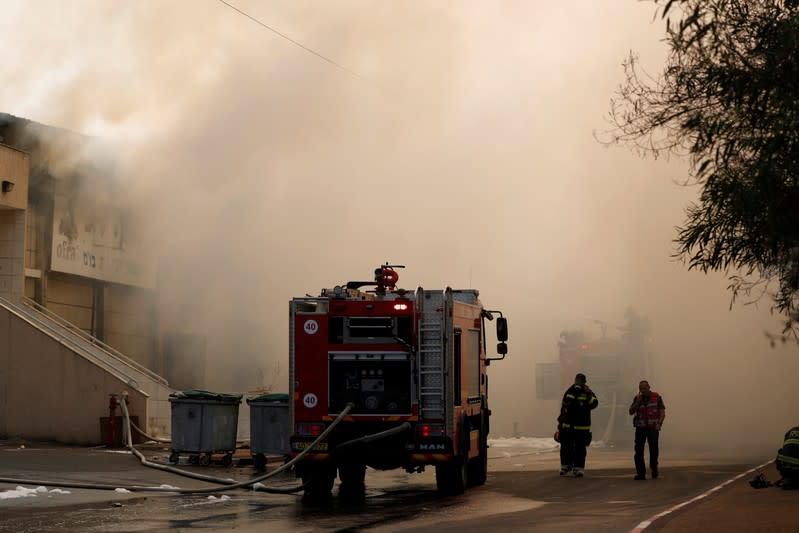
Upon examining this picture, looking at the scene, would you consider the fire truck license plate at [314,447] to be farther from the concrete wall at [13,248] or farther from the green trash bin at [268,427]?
the concrete wall at [13,248]

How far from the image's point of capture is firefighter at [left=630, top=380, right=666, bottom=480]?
21688mm

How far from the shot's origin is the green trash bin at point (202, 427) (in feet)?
76.8

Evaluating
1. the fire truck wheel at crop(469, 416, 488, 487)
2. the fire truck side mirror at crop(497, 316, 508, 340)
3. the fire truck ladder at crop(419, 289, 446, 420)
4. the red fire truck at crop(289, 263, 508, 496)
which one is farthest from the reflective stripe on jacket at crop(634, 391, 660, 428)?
the fire truck ladder at crop(419, 289, 446, 420)

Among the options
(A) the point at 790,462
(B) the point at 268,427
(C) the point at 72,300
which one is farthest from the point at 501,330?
(C) the point at 72,300

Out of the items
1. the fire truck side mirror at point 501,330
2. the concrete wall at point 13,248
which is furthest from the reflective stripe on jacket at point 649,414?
the concrete wall at point 13,248

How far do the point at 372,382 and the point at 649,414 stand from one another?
6.33 metres

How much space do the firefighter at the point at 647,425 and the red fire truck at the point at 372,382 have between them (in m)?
4.87

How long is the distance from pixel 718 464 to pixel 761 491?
851cm

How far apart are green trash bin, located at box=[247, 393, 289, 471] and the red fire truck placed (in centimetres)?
490

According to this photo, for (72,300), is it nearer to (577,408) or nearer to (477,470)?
(577,408)

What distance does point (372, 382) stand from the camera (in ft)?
59.0

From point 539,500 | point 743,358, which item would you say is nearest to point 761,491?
point 539,500

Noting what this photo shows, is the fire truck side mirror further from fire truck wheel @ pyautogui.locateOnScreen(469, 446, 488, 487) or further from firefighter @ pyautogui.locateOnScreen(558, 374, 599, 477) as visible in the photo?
firefighter @ pyautogui.locateOnScreen(558, 374, 599, 477)

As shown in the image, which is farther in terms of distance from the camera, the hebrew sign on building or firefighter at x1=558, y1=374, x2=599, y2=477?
the hebrew sign on building
